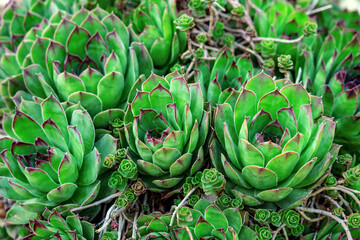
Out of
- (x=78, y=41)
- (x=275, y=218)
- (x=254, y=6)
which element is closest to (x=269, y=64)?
(x=254, y=6)

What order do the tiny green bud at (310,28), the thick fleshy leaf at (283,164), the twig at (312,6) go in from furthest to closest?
1. the twig at (312,6)
2. the tiny green bud at (310,28)
3. the thick fleshy leaf at (283,164)

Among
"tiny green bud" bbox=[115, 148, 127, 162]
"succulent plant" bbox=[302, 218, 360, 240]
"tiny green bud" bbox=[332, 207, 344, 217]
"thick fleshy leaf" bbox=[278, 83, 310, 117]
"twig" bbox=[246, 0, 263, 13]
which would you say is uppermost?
"twig" bbox=[246, 0, 263, 13]

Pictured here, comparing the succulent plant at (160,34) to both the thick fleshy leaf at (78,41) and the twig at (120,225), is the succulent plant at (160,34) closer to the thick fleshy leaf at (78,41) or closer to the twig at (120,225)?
the thick fleshy leaf at (78,41)

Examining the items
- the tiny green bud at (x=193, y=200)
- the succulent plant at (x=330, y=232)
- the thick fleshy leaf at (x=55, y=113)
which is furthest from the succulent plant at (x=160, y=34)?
the succulent plant at (x=330, y=232)

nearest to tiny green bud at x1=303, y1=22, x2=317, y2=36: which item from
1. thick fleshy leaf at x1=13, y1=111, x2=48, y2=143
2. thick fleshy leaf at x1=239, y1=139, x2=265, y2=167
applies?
thick fleshy leaf at x1=239, y1=139, x2=265, y2=167

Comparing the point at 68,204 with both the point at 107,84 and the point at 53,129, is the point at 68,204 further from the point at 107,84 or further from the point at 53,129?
the point at 107,84

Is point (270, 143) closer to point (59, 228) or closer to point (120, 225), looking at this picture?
point (120, 225)

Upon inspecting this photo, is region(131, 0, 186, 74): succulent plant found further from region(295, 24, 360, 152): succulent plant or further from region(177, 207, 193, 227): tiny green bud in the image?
region(177, 207, 193, 227): tiny green bud
